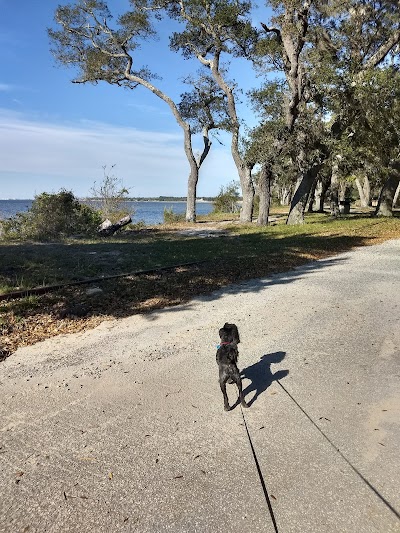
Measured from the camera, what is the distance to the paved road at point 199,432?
260cm

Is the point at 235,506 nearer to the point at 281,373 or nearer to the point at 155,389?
the point at 155,389

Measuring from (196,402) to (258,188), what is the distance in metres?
18.4

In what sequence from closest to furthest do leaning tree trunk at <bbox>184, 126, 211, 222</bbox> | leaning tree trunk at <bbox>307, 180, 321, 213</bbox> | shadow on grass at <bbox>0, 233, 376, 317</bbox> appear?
1. shadow on grass at <bbox>0, 233, 376, 317</bbox>
2. leaning tree trunk at <bbox>184, 126, 211, 222</bbox>
3. leaning tree trunk at <bbox>307, 180, 321, 213</bbox>

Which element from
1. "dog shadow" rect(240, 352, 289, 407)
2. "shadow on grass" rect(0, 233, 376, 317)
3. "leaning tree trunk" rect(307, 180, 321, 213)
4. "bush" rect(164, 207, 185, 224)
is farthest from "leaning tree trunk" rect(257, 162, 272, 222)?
"dog shadow" rect(240, 352, 289, 407)

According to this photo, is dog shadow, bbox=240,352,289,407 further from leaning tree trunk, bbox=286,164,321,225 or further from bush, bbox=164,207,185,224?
bush, bbox=164,207,185,224

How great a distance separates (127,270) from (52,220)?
10087 millimetres

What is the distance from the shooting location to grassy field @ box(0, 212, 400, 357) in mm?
6453

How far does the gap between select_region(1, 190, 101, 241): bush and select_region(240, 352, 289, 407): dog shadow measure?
14.3 m

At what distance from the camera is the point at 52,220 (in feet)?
60.0

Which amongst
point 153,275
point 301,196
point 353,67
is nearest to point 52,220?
point 153,275

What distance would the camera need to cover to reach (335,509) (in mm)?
2607

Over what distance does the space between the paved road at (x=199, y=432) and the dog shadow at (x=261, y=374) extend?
0.8 inches

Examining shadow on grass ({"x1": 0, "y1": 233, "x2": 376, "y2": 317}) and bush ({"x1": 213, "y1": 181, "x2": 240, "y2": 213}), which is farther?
bush ({"x1": 213, "y1": 181, "x2": 240, "y2": 213})

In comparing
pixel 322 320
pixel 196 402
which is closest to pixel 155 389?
pixel 196 402
